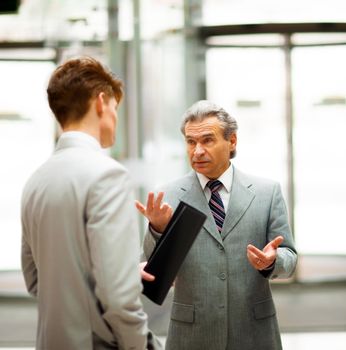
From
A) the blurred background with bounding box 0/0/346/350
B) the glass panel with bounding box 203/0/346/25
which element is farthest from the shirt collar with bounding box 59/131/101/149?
the glass panel with bounding box 203/0/346/25

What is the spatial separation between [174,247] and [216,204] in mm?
565

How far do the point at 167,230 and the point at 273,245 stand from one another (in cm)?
46

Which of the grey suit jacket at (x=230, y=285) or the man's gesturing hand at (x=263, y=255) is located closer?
the man's gesturing hand at (x=263, y=255)

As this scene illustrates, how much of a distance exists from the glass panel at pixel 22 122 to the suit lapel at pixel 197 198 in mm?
4215

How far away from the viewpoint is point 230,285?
2.36m

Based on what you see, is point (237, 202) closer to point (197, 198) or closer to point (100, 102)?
point (197, 198)

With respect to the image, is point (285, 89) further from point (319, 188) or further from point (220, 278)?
point (220, 278)

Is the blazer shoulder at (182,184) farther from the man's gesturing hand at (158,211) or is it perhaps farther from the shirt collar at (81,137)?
the shirt collar at (81,137)

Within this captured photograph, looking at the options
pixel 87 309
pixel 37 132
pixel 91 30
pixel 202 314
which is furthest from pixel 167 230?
pixel 37 132

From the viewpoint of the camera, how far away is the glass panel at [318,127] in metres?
7.00

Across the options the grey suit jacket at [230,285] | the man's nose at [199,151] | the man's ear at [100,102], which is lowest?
the grey suit jacket at [230,285]

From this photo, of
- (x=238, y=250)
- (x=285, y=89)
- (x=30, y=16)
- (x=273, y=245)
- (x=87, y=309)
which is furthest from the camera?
(x=285, y=89)

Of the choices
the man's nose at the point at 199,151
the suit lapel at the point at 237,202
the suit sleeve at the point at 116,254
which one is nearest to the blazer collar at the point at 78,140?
the suit sleeve at the point at 116,254

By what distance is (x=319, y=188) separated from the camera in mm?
7211
